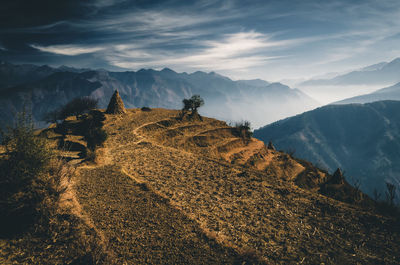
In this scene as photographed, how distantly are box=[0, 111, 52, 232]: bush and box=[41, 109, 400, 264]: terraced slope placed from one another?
3198mm

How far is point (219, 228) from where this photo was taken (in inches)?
527

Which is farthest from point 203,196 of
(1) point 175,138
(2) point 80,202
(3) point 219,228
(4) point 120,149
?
(1) point 175,138

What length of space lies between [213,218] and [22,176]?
509 inches

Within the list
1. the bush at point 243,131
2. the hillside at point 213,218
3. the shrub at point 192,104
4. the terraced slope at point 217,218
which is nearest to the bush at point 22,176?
the hillside at point 213,218

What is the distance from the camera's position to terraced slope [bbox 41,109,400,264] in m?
11.4

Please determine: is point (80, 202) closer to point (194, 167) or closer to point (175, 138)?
point (194, 167)

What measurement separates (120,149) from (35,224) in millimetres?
19042

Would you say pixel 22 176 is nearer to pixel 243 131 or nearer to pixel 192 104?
pixel 192 104

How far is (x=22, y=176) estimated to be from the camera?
11273 mm

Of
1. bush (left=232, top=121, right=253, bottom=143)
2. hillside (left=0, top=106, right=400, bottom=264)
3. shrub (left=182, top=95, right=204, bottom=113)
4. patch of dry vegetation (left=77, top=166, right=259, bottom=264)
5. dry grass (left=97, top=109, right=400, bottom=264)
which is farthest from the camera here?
shrub (left=182, top=95, right=204, bottom=113)

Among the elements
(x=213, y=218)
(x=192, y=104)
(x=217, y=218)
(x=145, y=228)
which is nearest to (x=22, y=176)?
(x=145, y=228)

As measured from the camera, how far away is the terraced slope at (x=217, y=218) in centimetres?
1142

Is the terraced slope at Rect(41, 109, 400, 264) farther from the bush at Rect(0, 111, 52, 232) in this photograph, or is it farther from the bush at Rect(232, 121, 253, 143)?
the bush at Rect(232, 121, 253, 143)

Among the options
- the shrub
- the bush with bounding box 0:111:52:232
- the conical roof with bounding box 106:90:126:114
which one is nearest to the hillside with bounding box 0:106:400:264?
the bush with bounding box 0:111:52:232
